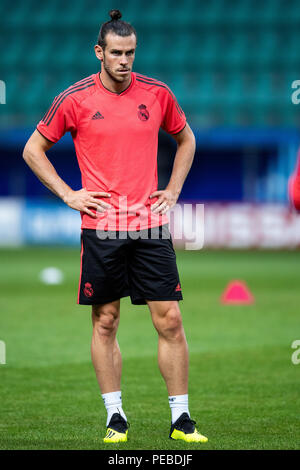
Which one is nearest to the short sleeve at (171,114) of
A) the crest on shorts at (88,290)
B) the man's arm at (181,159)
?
the man's arm at (181,159)

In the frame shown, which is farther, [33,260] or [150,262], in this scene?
[33,260]

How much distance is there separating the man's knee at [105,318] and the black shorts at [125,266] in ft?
0.19

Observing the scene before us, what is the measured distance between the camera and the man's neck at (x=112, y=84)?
15.8 feet

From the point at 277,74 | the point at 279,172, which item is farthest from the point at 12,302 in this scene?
the point at 277,74

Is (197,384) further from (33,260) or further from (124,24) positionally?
(33,260)

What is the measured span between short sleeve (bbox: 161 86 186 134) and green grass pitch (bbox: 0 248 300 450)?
176cm

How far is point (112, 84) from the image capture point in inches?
190

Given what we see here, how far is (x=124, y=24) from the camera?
187 inches

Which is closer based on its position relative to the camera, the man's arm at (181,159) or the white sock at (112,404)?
the white sock at (112,404)

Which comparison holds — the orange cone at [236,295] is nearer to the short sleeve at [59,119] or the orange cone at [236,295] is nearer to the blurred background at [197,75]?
the short sleeve at [59,119]

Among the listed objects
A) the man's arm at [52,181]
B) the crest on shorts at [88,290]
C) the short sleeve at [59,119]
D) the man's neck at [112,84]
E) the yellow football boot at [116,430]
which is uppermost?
the man's neck at [112,84]

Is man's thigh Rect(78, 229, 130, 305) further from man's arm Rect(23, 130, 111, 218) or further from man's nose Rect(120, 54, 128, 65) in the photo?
man's nose Rect(120, 54, 128, 65)

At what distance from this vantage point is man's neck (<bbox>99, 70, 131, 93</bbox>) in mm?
4816

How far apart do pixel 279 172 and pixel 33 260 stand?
1434 centimetres
